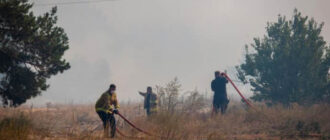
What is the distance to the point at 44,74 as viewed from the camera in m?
12.7

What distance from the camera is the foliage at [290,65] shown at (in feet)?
56.6

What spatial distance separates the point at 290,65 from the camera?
17625 mm

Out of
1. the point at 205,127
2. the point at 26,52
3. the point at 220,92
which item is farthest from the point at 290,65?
the point at 26,52

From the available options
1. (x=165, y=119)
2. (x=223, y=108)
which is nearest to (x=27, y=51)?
(x=165, y=119)

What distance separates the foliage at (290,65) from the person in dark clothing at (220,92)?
387 centimetres

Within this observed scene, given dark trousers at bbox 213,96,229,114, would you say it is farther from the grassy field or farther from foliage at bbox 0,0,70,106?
foliage at bbox 0,0,70,106

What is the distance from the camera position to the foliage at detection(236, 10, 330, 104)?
56.6 ft

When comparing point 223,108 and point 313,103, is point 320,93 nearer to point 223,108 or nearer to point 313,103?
point 313,103

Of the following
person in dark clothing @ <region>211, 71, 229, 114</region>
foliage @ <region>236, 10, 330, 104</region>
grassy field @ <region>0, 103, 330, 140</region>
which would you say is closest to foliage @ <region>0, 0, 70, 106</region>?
grassy field @ <region>0, 103, 330, 140</region>

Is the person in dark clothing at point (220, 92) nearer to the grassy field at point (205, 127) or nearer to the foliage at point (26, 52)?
the grassy field at point (205, 127)

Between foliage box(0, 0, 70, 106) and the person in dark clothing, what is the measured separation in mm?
6238

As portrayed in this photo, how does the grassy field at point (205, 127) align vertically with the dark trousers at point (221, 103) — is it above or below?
below

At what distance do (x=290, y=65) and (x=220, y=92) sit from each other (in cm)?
507

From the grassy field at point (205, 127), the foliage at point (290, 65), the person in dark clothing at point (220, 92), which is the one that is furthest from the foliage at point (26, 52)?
the foliage at point (290, 65)
